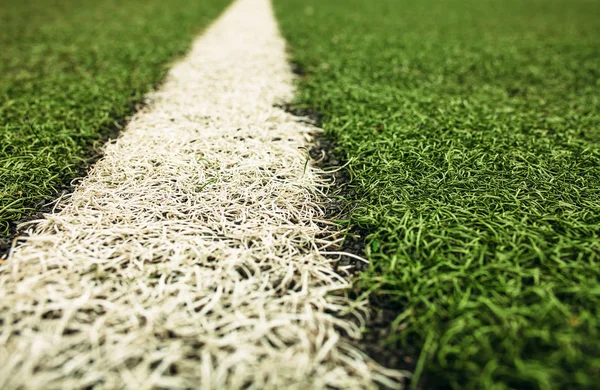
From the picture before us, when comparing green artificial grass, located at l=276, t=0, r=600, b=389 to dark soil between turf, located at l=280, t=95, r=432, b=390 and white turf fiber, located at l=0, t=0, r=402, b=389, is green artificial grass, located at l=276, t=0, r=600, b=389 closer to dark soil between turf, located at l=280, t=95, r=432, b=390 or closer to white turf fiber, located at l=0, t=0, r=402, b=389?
dark soil between turf, located at l=280, t=95, r=432, b=390

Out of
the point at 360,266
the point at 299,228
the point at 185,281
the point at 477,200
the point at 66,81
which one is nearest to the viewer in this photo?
the point at 185,281

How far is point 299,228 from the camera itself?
195 centimetres

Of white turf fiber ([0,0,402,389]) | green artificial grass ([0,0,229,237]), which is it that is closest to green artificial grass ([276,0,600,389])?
white turf fiber ([0,0,402,389])

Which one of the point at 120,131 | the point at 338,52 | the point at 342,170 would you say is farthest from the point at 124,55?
the point at 342,170

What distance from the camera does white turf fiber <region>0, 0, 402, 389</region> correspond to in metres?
1.29

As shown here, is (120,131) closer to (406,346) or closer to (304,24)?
(406,346)

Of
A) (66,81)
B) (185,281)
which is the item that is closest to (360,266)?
(185,281)

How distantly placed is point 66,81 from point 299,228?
3082 millimetres

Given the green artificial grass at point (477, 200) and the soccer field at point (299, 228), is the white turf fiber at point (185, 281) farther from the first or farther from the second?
the green artificial grass at point (477, 200)

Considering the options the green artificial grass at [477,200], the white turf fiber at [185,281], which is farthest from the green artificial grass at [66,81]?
the green artificial grass at [477,200]

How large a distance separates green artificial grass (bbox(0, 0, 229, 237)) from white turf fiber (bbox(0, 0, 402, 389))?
23 centimetres

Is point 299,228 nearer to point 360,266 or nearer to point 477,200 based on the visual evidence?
point 360,266

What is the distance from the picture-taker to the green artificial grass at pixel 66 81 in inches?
92.4

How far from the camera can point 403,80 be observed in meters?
3.98
